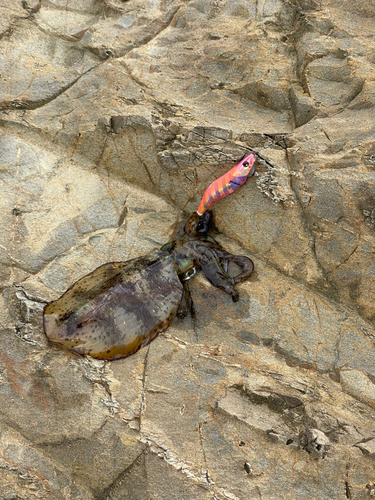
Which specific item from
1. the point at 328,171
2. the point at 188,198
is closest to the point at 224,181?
the point at 188,198

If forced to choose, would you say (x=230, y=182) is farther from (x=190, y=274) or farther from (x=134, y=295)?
(x=134, y=295)

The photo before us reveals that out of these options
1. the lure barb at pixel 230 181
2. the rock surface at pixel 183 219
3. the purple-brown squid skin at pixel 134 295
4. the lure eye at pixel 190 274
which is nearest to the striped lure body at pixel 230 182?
the lure barb at pixel 230 181

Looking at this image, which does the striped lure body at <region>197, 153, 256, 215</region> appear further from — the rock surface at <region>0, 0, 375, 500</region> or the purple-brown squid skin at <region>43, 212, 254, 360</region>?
the purple-brown squid skin at <region>43, 212, 254, 360</region>

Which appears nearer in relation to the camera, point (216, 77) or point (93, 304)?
point (93, 304)

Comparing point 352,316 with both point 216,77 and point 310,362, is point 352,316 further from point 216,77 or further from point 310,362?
point 216,77

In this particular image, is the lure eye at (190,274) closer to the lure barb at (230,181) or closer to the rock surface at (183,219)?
the rock surface at (183,219)

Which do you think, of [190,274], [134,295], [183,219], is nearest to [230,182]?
[183,219]

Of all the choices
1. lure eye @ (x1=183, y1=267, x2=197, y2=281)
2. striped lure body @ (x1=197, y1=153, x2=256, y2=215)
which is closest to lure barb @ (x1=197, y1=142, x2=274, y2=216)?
striped lure body @ (x1=197, y1=153, x2=256, y2=215)
